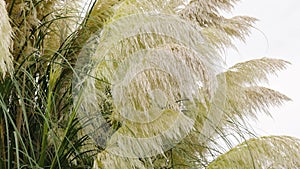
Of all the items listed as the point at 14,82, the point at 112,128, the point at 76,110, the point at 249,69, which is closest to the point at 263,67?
the point at 249,69

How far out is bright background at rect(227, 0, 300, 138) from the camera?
2.02 m

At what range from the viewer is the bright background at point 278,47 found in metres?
2.02

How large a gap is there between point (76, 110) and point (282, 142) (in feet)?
1.88

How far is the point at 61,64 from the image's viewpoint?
5.22ft

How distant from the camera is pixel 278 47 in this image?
2174mm

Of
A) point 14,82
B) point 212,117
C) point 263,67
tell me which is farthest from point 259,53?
point 14,82

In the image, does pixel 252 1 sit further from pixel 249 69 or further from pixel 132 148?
pixel 132 148

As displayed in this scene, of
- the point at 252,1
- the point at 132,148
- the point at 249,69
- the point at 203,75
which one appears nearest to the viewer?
the point at 203,75

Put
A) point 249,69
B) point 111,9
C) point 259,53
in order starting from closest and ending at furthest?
1. point 111,9
2. point 249,69
3. point 259,53

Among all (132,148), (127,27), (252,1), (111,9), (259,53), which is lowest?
(132,148)

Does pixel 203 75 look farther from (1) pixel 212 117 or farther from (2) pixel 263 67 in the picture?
(2) pixel 263 67

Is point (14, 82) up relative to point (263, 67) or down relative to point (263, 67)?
down

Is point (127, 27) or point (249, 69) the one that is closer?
point (127, 27)

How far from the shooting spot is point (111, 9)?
65.4 inches
